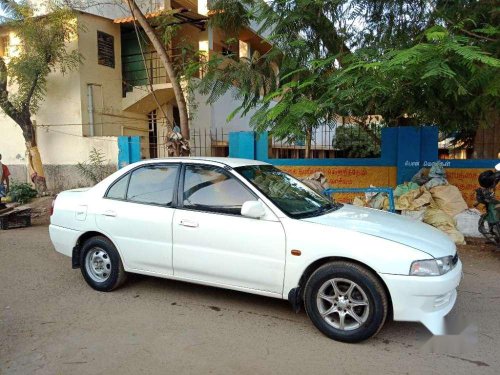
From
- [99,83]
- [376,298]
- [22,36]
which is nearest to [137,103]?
[99,83]

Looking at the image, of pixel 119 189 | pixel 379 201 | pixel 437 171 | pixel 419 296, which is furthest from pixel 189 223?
pixel 437 171

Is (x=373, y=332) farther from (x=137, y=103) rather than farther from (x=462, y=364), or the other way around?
(x=137, y=103)

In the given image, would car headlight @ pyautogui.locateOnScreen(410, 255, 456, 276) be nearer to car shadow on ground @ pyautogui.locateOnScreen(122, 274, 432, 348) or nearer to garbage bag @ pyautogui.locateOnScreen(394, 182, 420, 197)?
car shadow on ground @ pyautogui.locateOnScreen(122, 274, 432, 348)

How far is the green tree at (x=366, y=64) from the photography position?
457 cm

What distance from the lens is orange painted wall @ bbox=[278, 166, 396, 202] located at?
29.6ft

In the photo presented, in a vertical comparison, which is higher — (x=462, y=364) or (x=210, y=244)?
(x=210, y=244)

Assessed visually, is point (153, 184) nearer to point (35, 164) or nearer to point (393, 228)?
point (393, 228)

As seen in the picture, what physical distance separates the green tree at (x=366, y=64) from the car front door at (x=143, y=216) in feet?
6.09

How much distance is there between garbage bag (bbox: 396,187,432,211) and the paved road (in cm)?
243

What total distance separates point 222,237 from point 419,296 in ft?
5.97

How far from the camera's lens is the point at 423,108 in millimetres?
6715

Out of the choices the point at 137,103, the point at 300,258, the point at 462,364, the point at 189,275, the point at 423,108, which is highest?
the point at 137,103

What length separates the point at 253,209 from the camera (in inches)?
151

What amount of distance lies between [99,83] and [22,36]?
8.44ft
